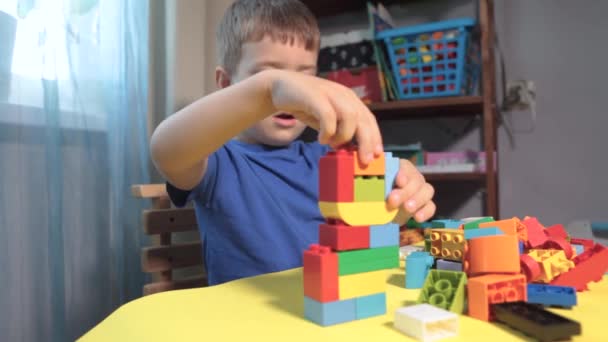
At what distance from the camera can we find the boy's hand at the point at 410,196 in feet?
1.38

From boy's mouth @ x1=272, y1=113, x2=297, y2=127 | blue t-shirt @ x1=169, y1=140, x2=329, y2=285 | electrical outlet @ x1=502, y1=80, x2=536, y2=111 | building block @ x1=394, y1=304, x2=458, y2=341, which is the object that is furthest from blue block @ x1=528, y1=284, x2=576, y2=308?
electrical outlet @ x1=502, y1=80, x2=536, y2=111

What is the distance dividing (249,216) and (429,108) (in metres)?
0.83

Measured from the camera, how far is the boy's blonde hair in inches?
33.5

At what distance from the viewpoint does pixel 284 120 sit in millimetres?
900

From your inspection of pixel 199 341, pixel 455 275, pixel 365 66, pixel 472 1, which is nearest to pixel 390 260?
pixel 455 275

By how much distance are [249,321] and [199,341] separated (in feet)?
0.17

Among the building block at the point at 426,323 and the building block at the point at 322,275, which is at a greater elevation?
the building block at the point at 322,275

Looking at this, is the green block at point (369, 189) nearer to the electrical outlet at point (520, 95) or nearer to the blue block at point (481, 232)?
the blue block at point (481, 232)

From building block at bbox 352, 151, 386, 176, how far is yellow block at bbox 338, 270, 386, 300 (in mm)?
89

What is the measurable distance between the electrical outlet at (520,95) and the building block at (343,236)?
4.22 ft

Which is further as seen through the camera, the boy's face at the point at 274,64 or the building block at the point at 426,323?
the boy's face at the point at 274,64

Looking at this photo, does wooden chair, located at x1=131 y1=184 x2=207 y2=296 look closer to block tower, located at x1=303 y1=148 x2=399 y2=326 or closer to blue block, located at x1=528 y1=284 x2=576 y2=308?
block tower, located at x1=303 y1=148 x2=399 y2=326

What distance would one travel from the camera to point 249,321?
37 centimetres

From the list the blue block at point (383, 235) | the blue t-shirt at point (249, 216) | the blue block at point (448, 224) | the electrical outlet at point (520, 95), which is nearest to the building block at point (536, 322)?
the blue block at point (383, 235)
